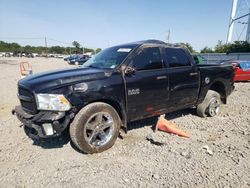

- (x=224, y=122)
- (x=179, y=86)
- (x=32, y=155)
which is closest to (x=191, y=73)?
(x=179, y=86)

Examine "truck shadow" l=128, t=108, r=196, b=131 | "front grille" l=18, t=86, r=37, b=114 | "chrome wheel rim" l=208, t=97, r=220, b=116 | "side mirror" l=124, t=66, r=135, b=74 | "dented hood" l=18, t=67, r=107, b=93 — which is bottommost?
"truck shadow" l=128, t=108, r=196, b=131

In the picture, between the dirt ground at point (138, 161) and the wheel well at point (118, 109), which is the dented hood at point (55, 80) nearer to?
the wheel well at point (118, 109)

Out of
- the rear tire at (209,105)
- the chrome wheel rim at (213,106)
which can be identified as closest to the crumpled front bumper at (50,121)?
the rear tire at (209,105)

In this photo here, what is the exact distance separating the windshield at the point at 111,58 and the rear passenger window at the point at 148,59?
24 cm

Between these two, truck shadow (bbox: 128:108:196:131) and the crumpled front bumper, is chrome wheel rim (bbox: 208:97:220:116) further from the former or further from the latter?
the crumpled front bumper

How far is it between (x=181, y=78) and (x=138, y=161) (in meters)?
2.16

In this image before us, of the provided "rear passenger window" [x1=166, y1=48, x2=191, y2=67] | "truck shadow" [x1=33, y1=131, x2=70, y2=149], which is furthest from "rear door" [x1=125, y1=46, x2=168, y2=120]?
"truck shadow" [x1=33, y1=131, x2=70, y2=149]

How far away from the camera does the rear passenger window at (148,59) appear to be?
4025 millimetres

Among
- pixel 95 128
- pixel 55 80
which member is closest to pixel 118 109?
pixel 95 128

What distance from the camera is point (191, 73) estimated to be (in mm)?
4930

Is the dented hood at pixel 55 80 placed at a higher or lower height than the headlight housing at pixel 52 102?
higher

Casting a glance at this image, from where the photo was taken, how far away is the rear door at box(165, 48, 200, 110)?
455cm

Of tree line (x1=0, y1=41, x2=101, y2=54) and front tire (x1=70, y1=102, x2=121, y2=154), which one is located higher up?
tree line (x1=0, y1=41, x2=101, y2=54)

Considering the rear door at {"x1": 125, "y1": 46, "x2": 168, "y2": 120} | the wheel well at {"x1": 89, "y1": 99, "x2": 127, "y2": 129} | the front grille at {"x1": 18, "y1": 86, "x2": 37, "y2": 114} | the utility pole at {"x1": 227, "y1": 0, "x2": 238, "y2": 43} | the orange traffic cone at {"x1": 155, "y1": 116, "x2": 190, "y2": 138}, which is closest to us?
the front grille at {"x1": 18, "y1": 86, "x2": 37, "y2": 114}
